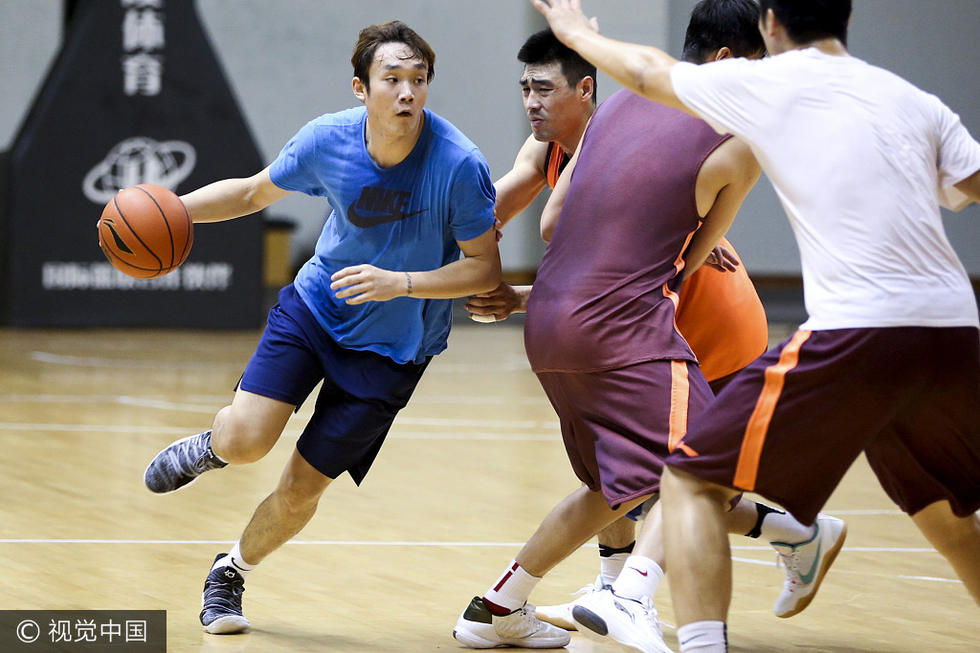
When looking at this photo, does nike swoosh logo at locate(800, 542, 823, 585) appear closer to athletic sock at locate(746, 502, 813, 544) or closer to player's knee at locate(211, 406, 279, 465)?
athletic sock at locate(746, 502, 813, 544)

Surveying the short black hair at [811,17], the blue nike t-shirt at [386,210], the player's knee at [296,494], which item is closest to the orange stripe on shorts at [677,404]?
the blue nike t-shirt at [386,210]

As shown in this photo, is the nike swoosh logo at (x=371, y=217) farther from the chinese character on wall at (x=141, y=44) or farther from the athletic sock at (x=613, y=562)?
the chinese character on wall at (x=141, y=44)

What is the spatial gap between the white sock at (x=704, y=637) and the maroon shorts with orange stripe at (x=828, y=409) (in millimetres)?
315


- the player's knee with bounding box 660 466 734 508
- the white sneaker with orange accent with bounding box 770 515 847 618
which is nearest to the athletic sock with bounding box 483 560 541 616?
the white sneaker with orange accent with bounding box 770 515 847 618

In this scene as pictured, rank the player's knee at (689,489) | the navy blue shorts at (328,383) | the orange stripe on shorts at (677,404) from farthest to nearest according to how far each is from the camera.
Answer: the navy blue shorts at (328,383) → the orange stripe on shorts at (677,404) → the player's knee at (689,489)

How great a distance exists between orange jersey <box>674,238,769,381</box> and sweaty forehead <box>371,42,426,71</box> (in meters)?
1.08

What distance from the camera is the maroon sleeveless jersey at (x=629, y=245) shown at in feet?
11.8

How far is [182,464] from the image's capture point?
13.8 feet

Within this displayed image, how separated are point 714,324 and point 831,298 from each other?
1283 millimetres

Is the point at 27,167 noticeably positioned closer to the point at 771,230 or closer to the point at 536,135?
the point at 771,230

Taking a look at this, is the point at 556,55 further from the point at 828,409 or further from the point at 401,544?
the point at 401,544

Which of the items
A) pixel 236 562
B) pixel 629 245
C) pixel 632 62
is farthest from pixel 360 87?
pixel 236 562

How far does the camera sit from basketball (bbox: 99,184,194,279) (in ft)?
13.9

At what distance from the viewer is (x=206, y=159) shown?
487 inches
